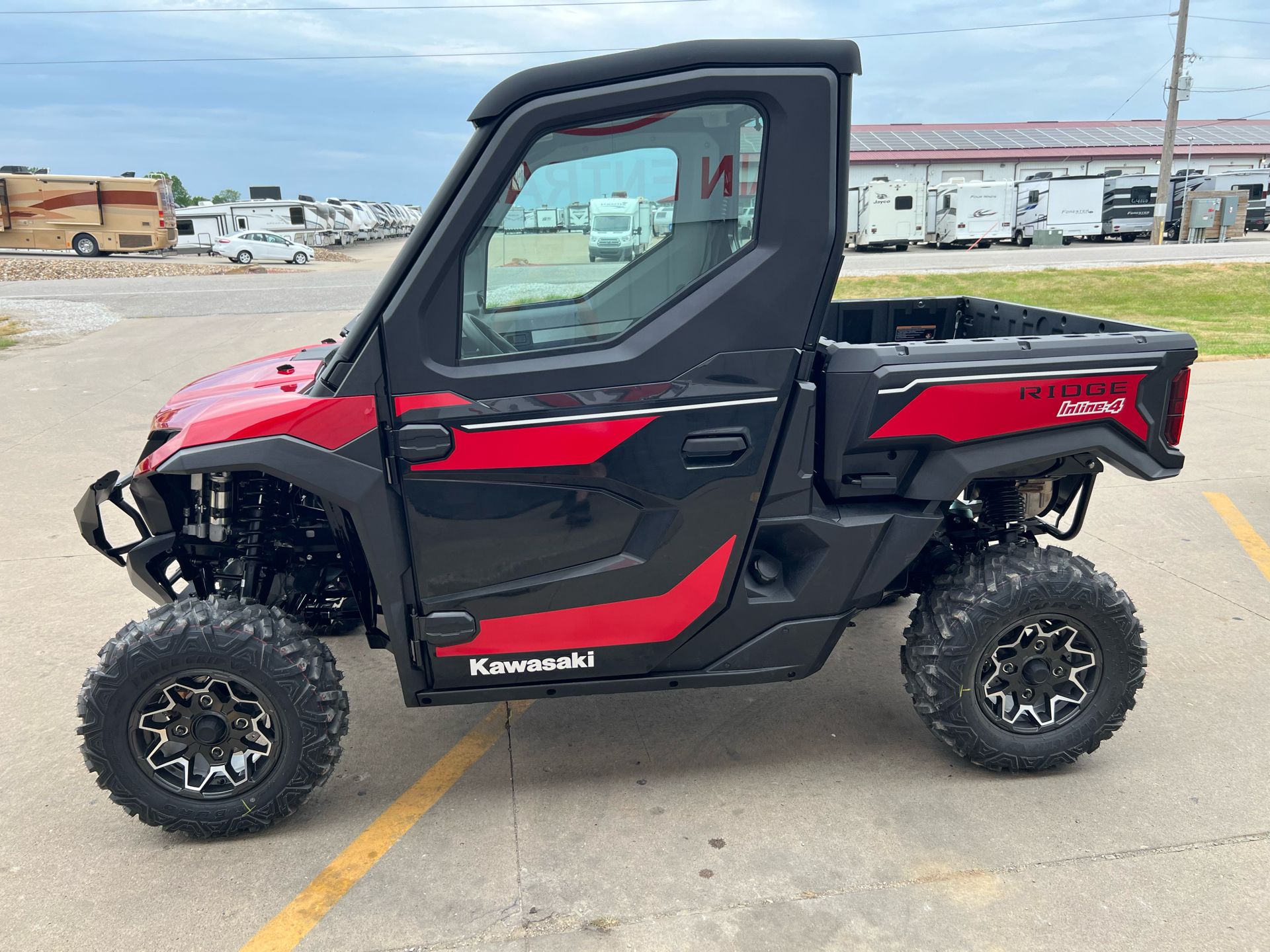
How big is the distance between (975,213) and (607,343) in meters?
35.9

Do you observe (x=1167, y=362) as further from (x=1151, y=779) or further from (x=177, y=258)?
(x=177, y=258)

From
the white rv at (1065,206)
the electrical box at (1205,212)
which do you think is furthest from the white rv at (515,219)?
the electrical box at (1205,212)

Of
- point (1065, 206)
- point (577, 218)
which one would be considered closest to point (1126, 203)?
point (1065, 206)

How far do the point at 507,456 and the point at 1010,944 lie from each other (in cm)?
193

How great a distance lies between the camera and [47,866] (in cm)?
309

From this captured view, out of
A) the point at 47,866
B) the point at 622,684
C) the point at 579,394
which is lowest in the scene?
the point at 47,866

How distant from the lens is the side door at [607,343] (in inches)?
112

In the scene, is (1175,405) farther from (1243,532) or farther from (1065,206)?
(1065,206)

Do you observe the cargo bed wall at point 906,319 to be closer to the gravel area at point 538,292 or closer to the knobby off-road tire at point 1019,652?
the knobby off-road tire at point 1019,652

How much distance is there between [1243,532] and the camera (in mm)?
5887

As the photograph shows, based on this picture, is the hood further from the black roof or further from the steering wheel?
the black roof

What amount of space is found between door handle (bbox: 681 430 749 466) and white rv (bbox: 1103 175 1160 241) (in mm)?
38547

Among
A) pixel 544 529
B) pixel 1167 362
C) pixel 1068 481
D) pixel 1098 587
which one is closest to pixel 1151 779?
pixel 1098 587

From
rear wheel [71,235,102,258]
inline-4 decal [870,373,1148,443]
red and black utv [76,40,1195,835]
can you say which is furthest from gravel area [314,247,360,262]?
inline-4 decal [870,373,1148,443]
